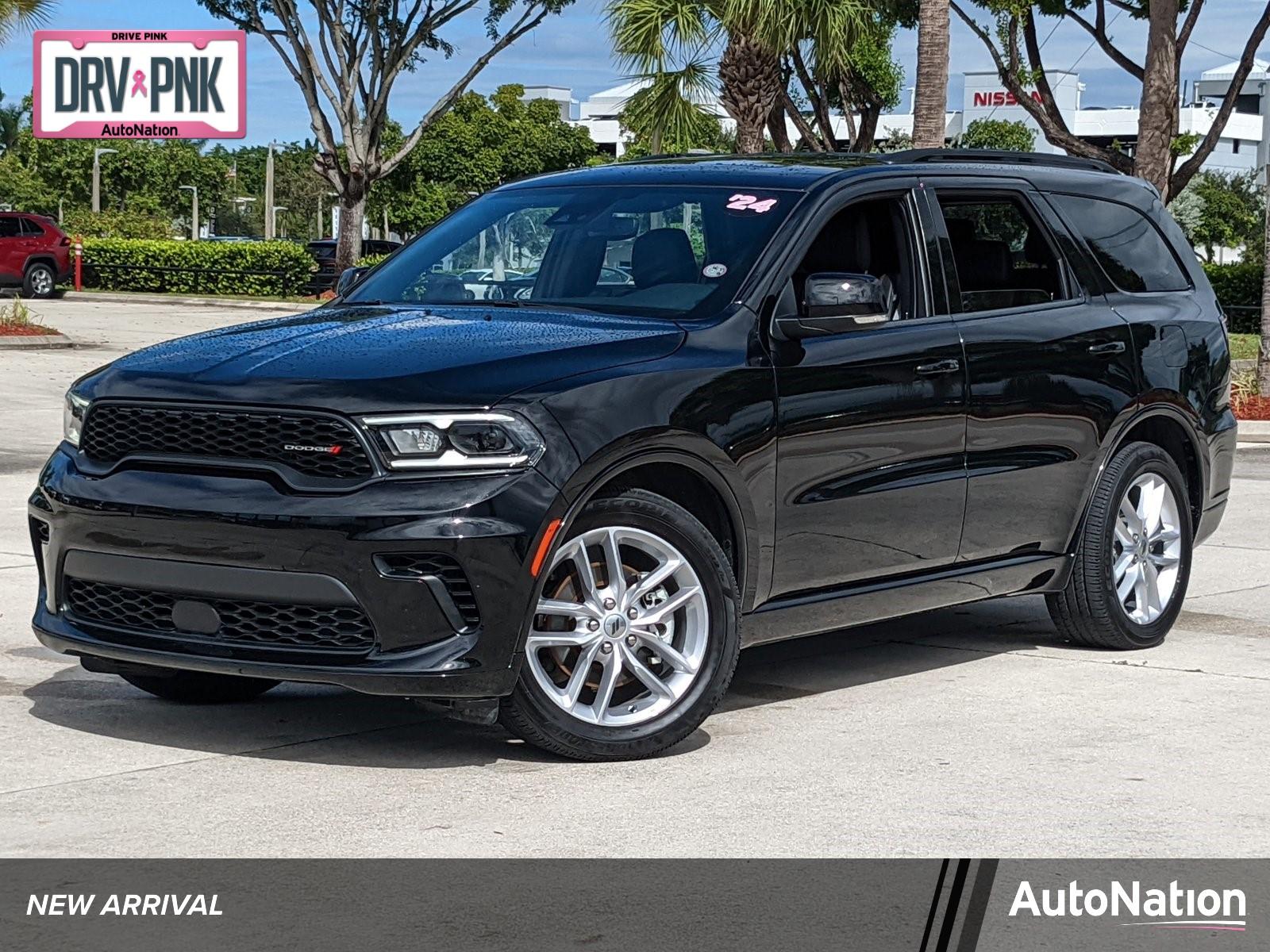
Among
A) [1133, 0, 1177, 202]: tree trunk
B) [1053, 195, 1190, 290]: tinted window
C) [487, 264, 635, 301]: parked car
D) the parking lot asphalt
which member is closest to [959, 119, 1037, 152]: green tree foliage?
[1133, 0, 1177, 202]: tree trunk

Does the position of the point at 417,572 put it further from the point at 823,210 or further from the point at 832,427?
the point at 823,210

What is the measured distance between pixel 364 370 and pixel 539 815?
1.34 m

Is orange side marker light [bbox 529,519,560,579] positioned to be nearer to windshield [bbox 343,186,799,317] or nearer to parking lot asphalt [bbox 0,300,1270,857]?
parking lot asphalt [bbox 0,300,1270,857]

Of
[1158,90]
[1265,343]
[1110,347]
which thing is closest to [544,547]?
[1110,347]

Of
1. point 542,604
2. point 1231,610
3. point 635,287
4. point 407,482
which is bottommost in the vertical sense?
point 1231,610

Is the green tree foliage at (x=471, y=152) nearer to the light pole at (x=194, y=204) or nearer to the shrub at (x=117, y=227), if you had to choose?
the light pole at (x=194, y=204)

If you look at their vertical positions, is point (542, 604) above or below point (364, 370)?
below

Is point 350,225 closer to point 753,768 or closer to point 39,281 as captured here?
point 39,281

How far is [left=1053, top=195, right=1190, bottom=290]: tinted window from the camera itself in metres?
7.90

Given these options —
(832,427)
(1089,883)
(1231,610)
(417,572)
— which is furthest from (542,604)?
(1231,610)

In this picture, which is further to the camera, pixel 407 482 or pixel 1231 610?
pixel 1231 610

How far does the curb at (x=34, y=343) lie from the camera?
86.1 ft

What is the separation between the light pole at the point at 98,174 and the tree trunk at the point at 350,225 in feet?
92.5

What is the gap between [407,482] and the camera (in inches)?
212
